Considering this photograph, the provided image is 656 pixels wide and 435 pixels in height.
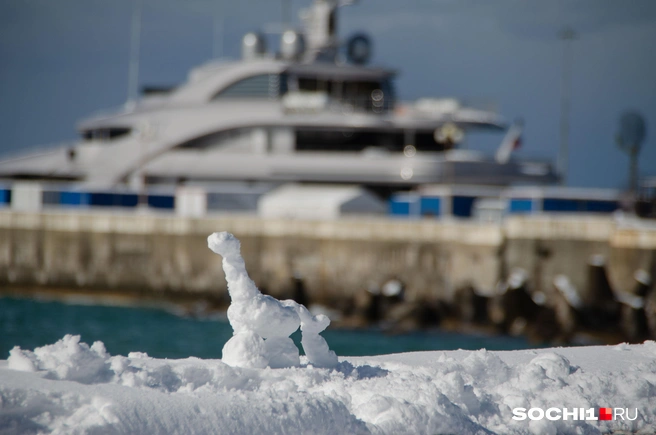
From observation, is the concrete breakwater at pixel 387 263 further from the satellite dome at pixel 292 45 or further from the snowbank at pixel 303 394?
the snowbank at pixel 303 394

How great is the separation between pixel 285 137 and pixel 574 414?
37353mm

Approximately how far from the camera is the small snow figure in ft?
30.6

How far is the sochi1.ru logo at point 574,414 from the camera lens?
9320 millimetres

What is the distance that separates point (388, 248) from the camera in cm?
3284

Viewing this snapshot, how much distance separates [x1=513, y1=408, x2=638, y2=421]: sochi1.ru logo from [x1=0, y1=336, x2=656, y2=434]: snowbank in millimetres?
58

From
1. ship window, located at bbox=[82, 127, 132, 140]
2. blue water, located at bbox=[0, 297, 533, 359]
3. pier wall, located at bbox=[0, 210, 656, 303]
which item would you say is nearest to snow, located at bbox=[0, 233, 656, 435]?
blue water, located at bbox=[0, 297, 533, 359]

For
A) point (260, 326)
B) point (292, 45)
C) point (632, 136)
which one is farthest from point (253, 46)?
point (260, 326)

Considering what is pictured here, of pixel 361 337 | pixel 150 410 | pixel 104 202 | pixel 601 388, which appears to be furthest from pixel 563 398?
pixel 104 202

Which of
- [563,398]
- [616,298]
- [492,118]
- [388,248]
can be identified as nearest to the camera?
[563,398]

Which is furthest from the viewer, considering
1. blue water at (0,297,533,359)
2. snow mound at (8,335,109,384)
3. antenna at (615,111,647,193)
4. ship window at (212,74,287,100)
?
ship window at (212,74,287,100)

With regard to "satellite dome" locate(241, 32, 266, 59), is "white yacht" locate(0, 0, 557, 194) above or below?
below

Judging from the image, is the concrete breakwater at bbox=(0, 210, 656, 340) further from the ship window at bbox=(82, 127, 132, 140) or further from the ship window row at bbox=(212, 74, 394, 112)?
the ship window row at bbox=(212, 74, 394, 112)

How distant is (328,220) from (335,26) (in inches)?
975

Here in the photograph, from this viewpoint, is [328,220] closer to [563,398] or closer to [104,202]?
[104,202]
